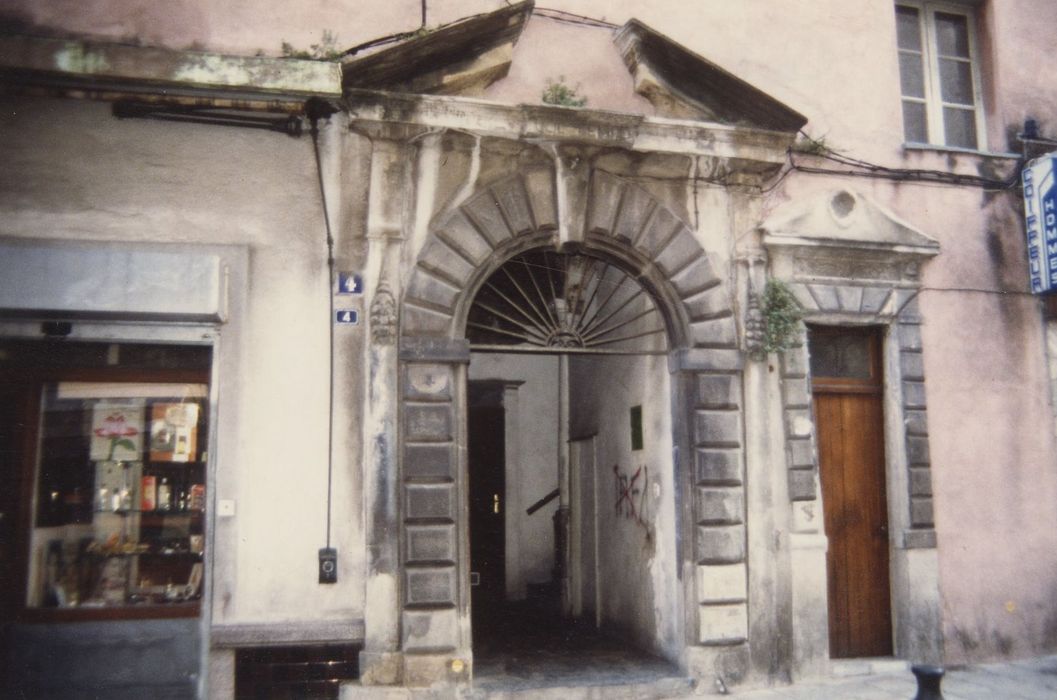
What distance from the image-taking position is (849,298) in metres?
7.51

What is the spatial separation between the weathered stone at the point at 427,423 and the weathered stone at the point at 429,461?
0.06 meters

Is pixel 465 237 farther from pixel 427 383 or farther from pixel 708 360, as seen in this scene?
pixel 708 360

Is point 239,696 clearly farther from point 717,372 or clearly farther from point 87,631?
point 717,372

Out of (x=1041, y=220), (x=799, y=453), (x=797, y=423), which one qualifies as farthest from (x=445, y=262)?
(x=1041, y=220)

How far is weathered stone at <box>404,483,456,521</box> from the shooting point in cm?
625

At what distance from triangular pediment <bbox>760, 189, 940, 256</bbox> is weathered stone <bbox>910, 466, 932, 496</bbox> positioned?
73.3 inches

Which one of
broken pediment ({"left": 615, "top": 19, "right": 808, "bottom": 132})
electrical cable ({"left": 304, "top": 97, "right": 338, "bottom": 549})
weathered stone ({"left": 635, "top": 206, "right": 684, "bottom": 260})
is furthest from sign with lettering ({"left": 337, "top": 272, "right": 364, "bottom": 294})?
broken pediment ({"left": 615, "top": 19, "right": 808, "bottom": 132})

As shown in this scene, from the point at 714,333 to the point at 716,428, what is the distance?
2.48 feet

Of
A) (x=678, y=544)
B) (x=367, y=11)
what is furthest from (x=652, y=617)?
A: (x=367, y=11)

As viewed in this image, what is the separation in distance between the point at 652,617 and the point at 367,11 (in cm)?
544

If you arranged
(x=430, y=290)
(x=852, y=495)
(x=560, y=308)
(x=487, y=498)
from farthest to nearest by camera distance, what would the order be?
(x=487, y=498) < (x=852, y=495) < (x=560, y=308) < (x=430, y=290)

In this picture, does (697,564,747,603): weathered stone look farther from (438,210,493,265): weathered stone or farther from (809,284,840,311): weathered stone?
(438,210,493,265): weathered stone

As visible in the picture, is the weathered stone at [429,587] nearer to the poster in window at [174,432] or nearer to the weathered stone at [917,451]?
the poster in window at [174,432]

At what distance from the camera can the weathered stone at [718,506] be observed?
6832mm
